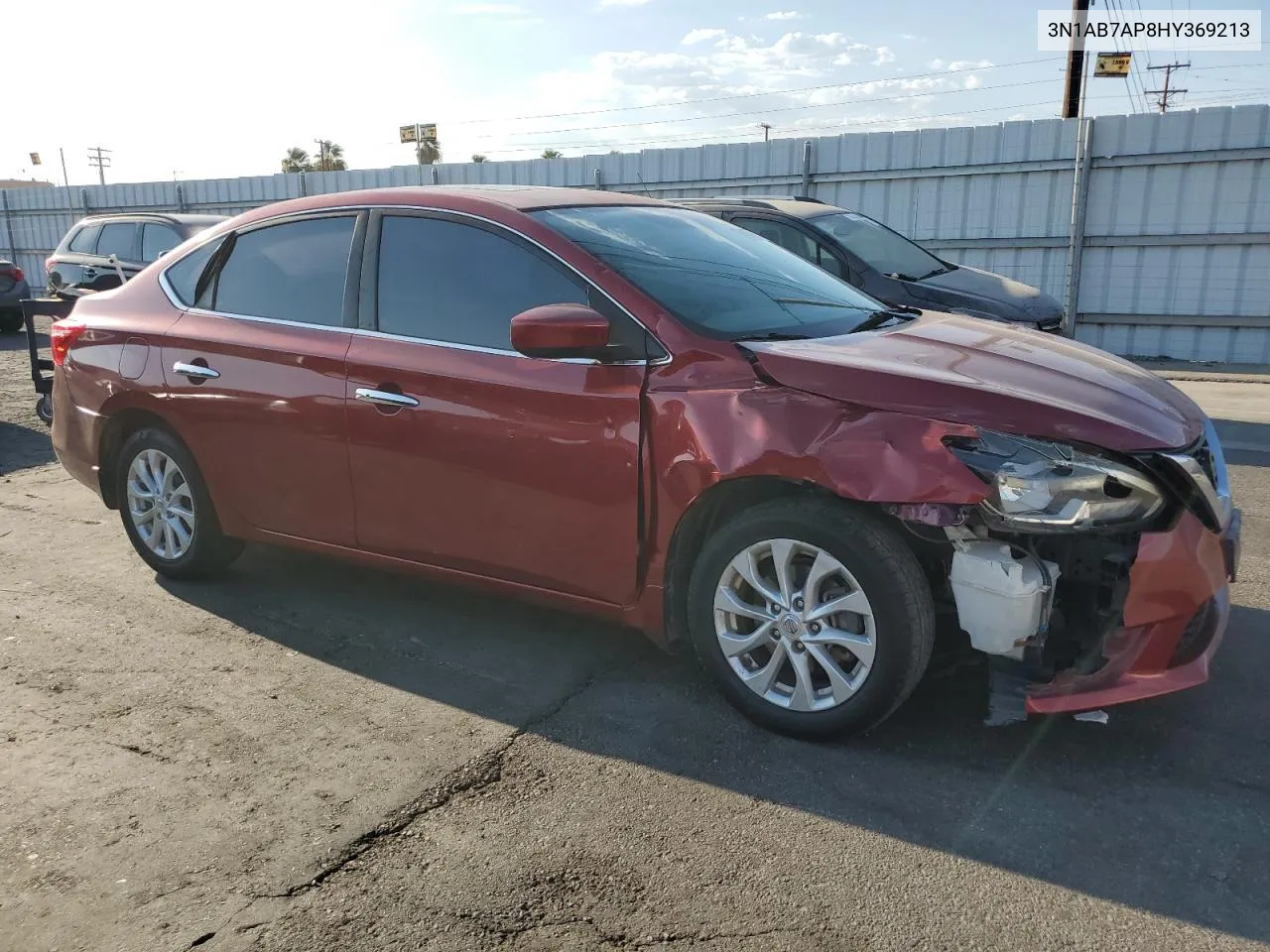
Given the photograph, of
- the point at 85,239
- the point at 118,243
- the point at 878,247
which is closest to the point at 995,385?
the point at 878,247

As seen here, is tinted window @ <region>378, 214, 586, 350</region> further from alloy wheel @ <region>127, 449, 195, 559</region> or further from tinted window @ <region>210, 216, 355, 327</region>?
alloy wheel @ <region>127, 449, 195, 559</region>

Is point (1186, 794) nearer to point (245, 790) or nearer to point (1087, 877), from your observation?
point (1087, 877)

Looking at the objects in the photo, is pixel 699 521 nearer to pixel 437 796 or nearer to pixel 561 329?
pixel 561 329

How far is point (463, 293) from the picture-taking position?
12.5 feet

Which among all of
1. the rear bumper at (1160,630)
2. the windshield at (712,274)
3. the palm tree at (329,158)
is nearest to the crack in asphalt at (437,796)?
the windshield at (712,274)

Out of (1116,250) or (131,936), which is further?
(1116,250)

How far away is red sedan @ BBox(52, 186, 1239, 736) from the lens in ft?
9.66

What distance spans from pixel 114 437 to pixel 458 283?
2102 mm

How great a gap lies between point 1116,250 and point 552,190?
414 inches

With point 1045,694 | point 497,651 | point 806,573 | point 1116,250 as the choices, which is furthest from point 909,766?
point 1116,250

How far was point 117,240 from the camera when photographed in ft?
40.8

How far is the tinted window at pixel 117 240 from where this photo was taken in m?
12.3

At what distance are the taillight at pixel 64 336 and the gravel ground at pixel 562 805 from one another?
146 centimetres

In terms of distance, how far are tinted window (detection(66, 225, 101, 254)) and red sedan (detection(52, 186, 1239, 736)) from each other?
30.9 feet
